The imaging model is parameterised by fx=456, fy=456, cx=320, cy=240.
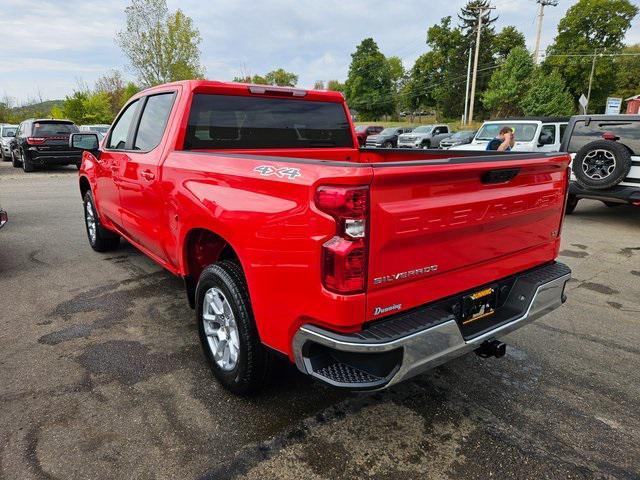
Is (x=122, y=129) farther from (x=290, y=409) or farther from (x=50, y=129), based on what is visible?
(x=50, y=129)

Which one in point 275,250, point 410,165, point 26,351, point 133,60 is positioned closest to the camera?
point 410,165

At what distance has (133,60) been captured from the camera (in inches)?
1470

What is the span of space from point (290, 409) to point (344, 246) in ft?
4.29

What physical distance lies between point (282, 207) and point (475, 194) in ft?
3.23

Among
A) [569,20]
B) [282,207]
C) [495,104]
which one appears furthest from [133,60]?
[569,20]

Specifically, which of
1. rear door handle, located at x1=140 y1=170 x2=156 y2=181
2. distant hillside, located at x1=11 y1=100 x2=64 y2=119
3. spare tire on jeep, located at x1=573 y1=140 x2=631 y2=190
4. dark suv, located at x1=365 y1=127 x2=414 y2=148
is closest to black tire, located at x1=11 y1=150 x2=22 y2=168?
rear door handle, located at x1=140 y1=170 x2=156 y2=181

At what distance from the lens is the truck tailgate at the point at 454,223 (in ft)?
6.61

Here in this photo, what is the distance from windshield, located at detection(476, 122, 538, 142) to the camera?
12461 millimetres

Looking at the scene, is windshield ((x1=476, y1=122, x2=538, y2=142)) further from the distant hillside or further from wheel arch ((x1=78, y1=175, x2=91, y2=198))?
the distant hillside

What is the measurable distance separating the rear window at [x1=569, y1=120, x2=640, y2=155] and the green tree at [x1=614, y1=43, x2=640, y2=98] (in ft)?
207

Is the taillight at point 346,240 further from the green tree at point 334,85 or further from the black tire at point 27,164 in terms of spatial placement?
the green tree at point 334,85

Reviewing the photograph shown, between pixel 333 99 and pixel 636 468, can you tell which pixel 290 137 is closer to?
pixel 333 99

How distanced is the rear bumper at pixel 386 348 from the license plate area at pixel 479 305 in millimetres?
108

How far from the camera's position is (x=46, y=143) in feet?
51.9
